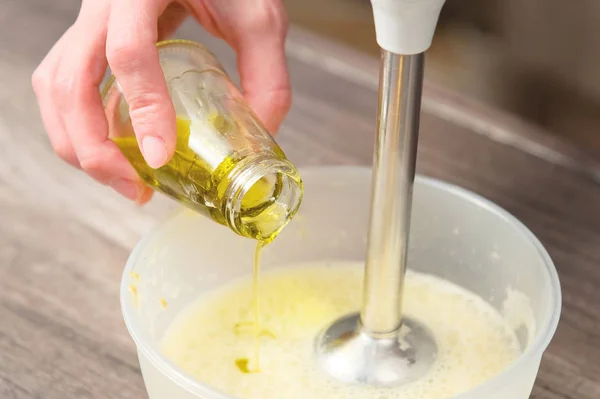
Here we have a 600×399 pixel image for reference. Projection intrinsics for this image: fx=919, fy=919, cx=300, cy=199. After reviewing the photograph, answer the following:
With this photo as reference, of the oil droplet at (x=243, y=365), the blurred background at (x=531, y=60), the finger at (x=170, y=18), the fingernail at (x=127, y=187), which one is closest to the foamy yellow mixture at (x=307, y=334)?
the oil droplet at (x=243, y=365)

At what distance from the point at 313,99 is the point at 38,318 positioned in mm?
391

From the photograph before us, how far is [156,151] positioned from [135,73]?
0.06 metres

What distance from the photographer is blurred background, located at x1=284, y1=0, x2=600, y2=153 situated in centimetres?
133

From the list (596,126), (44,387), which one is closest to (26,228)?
(44,387)

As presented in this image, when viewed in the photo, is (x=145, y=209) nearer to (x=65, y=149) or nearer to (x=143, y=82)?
(x=65, y=149)

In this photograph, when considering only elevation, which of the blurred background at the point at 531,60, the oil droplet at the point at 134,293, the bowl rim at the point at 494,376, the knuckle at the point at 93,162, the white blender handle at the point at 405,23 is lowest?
the blurred background at the point at 531,60

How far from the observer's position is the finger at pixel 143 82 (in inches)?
22.5

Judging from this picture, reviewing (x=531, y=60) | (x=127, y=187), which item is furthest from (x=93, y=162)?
(x=531, y=60)

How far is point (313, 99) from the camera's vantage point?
3.21ft

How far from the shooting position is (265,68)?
2.27ft

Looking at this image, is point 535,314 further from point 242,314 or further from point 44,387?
point 44,387

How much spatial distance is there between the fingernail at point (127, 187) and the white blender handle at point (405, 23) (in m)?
0.24

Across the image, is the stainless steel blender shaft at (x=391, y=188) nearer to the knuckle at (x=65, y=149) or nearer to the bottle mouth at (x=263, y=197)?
the bottle mouth at (x=263, y=197)

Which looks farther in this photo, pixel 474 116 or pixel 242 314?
pixel 474 116
